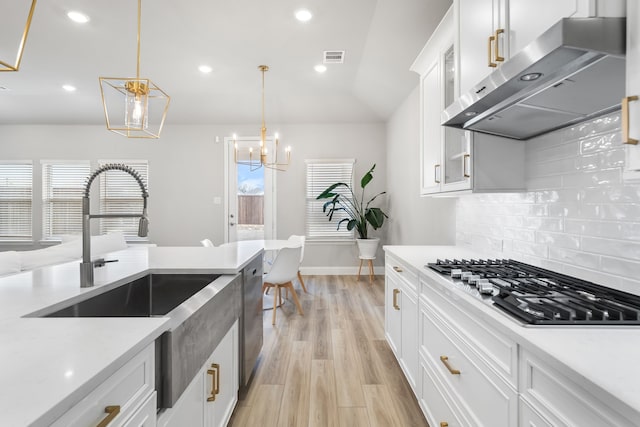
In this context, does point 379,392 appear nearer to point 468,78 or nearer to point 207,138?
point 468,78

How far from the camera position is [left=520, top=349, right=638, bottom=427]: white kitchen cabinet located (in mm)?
654

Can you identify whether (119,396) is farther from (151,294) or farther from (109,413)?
(151,294)

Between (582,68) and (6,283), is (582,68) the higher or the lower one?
the higher one

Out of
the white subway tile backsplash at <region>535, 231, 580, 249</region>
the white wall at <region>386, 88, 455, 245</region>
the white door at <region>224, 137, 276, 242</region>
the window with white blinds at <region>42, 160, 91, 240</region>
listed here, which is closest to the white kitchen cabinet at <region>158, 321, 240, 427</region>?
the white subway tile backsplash at <region>535, 231, 580, 249</region>

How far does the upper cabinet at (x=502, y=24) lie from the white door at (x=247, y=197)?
4.47 meters

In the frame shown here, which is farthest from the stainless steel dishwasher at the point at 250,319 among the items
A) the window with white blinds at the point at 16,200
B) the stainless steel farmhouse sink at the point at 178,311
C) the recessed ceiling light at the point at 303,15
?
the window with white blinds at the point at 16,200

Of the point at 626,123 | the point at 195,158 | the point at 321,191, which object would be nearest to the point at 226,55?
the point at 195,158

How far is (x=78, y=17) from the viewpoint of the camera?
10.5 feet

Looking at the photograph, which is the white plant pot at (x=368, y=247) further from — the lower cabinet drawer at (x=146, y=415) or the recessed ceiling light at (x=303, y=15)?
the lower cabinet drawer at (x=146, y=415)

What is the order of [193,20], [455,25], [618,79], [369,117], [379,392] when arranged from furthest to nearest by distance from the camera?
[369,117], [193,20], [379,392], [455,25], [618,79]

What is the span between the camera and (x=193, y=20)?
319 cm

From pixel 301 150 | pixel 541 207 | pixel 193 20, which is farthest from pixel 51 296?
pixel 301 150

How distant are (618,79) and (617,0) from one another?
25cm

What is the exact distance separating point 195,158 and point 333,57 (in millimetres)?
3262
